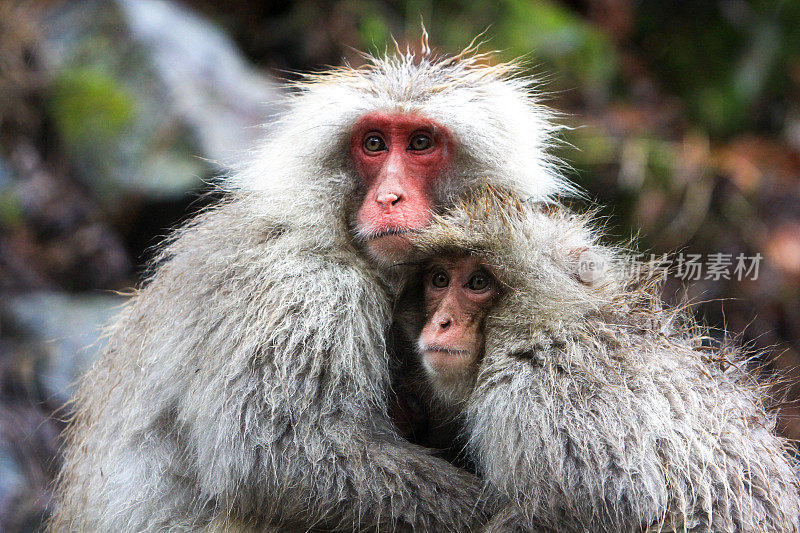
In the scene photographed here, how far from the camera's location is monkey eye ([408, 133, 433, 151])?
14.4 ft

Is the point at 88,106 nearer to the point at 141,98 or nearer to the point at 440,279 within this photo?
the point at 141,98

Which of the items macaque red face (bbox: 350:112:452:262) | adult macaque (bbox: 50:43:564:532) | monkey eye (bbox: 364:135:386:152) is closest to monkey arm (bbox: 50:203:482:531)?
adult macaque (bbox: 50:43:564:532)

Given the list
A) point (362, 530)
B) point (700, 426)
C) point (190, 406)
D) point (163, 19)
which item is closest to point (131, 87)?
point (163, 19)

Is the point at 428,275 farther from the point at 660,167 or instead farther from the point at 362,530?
the point at 660,167

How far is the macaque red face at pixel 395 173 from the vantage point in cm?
397

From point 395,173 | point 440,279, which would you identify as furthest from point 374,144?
point 440,279

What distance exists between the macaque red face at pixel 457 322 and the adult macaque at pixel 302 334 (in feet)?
0.99

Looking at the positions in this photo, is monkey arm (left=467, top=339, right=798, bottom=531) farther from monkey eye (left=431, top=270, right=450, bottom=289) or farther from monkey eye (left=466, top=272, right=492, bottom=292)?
monkey eye (left=431, top=270, right=450, bottom=289)

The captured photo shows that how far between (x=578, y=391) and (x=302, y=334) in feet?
4.08

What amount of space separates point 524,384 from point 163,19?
23.9 feet

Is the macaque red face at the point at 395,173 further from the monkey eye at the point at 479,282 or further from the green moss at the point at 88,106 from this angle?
the green moss at the point at 88,106

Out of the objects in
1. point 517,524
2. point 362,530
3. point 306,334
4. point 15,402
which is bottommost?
point 15,402

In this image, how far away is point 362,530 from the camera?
11.9 feet

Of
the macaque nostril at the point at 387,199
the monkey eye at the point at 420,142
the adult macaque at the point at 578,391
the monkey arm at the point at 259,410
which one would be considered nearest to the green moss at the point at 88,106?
the monkey arm at the point at 259,410
